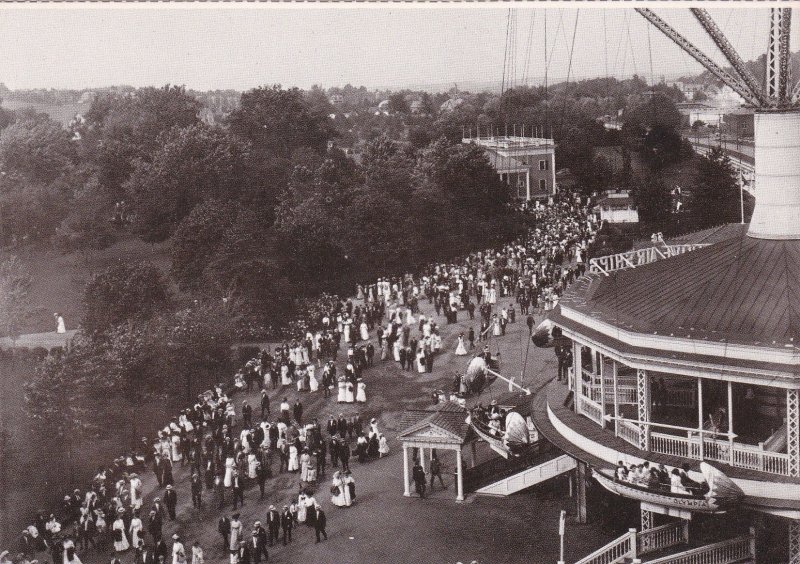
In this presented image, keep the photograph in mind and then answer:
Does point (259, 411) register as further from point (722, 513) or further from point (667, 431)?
point (722, 513)

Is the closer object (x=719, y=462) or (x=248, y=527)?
(x=719, y=462)

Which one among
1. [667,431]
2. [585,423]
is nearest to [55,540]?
[585,423]

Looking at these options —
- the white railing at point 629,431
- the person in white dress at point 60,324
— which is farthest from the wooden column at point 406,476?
the person in white dress at point 60,324

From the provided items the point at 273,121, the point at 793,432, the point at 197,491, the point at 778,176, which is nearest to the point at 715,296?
the point at 793,432

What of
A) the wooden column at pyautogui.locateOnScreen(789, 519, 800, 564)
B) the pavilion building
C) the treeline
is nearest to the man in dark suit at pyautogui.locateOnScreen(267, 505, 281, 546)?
the pavilion building

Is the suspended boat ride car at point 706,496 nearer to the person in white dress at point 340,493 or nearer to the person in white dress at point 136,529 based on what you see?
the person in white dress at point 340,493

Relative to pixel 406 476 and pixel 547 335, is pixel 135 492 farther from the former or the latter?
pixel 547 335
